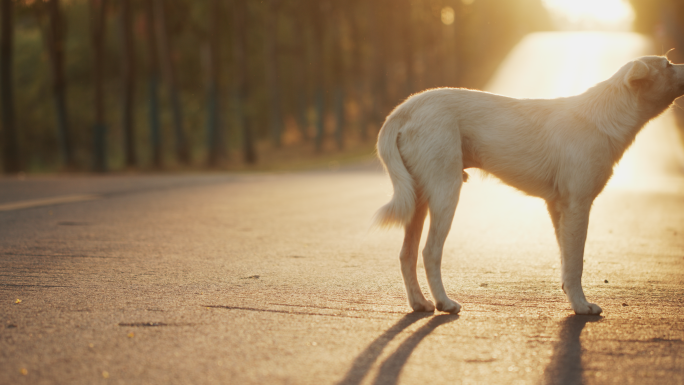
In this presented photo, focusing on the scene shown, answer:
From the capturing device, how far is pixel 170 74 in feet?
90.8

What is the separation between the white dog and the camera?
16.3 feet

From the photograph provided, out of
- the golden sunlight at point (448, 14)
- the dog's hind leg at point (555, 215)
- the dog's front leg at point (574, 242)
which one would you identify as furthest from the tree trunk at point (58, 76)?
the golden sunlight at point (448, 14)

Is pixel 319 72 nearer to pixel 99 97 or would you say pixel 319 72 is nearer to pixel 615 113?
pixel 99 97

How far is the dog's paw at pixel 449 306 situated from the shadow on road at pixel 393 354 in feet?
0.16

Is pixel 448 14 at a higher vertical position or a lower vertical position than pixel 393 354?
higher

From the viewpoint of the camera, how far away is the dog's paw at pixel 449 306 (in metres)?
4.91

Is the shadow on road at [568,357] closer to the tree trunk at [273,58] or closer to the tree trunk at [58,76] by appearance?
the tree trunk at [58,76]

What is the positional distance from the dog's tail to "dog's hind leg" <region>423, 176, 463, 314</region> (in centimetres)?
18

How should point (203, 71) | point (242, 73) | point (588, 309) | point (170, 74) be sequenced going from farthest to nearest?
point (203, 71) → point (242, 73) → point (170, 74) → point (588, 309)

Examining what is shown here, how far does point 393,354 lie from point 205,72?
37838mm

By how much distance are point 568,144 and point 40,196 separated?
10.8 metres

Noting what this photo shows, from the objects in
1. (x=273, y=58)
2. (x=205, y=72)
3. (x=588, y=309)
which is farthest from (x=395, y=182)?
(x=205, y=72)

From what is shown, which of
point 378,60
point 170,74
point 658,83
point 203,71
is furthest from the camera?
point 203,71

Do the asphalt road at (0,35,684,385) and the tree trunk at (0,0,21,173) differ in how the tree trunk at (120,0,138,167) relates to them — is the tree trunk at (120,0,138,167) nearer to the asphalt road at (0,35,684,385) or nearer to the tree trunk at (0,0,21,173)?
the tree trunk at (0,0,21,173)
